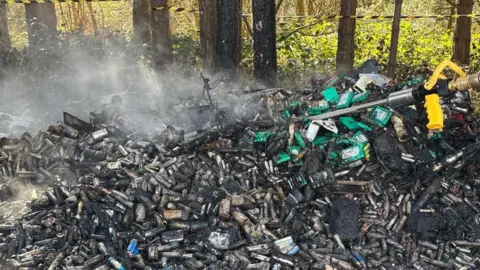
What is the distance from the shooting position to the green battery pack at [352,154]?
6219 millimetres

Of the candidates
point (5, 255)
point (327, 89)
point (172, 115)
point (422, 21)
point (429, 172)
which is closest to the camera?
point (5, 255)

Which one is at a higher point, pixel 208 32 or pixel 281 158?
pixel 208 32

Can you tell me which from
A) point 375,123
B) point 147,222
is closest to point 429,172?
point 375,123

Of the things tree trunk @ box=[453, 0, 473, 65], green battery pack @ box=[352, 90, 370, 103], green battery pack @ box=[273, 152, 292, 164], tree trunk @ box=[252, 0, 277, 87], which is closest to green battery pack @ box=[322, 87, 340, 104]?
green battery pack @ box=[352, 90, 370, 103]

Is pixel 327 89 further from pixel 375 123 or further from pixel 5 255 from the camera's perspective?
pixel 5 255

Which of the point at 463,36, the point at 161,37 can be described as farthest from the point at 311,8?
the point at 161,37

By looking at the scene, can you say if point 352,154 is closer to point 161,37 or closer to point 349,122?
point 349,122

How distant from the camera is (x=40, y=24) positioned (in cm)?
A: 1212

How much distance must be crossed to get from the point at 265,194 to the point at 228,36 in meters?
5.45

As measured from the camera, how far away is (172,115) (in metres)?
8.12

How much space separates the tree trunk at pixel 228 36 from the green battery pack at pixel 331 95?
3.58 meters

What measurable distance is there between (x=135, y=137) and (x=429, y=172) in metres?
4.79

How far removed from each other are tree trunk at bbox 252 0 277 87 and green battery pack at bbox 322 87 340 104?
10.2 feet

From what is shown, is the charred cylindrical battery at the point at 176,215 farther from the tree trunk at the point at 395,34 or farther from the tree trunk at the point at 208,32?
the tree trunk at the point at 395,34
